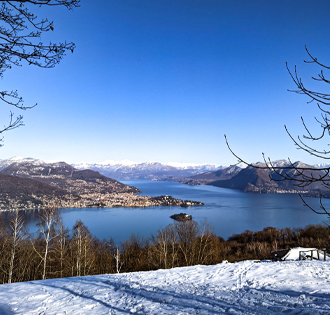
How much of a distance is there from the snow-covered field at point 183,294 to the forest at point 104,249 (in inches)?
196

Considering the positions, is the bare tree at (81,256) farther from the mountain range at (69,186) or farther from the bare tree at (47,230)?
the mountain range at (69,186)

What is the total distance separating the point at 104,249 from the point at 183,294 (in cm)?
1739

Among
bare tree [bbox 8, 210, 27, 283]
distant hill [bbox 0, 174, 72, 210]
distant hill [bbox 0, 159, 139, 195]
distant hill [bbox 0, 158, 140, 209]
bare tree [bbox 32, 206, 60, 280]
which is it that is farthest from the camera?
distant hill [bbox 0, 159, 139, 195]

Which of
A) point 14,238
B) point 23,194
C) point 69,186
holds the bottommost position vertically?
point 69,186

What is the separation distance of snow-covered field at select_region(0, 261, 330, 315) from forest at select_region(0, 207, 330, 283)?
4.97m

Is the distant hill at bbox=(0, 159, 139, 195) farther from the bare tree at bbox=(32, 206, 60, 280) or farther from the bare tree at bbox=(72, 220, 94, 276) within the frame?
the bare tree at bbox=(72, 220, 94, 276)

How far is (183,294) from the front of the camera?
4809 mm

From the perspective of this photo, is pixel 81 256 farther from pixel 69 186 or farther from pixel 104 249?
pixel 69 186

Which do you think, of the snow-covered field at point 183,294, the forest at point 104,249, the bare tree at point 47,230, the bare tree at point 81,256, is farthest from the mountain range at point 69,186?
the bare tree at point 47,230

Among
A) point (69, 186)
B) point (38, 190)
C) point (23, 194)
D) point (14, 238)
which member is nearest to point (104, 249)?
point (14, 238)

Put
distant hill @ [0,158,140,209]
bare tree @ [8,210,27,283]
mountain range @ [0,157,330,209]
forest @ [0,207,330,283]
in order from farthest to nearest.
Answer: mountain range @ [0,157,330,209] → distant hill @ [0,158,140,209] → forest @ [0,207,330,283] → bare tree @ [8,210,27,283]

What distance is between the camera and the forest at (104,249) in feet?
38.0

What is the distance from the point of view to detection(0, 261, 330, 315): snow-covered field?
13.1 ft

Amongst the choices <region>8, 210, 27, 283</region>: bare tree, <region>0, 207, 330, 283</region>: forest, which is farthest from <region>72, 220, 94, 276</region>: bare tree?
<region>8, 210, 27, 283</region>: bare tree
